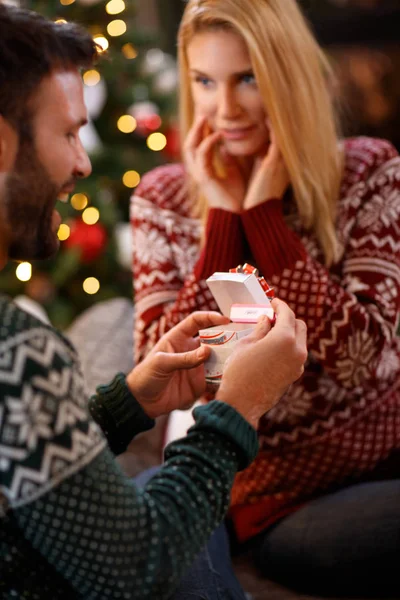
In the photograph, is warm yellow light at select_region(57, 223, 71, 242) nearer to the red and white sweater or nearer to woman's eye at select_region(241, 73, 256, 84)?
the red and white sweater

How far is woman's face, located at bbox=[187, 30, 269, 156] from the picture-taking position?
126cm

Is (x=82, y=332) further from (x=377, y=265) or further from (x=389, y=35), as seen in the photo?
(x=389, y=35)

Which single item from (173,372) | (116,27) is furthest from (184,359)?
(116,27)

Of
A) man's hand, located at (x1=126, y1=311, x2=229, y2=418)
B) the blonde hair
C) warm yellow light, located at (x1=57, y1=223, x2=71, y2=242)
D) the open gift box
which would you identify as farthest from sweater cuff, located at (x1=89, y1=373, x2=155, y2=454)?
warm yellow light, located at (x1=57, y1=223, x2=71, y2=242)

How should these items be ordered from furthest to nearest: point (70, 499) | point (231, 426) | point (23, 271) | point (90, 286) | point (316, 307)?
point (90, 286), point (23, 271), point (316, 307), point (231, 426), point (70, 499)

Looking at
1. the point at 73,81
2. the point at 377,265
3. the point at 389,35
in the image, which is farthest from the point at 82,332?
the point at 389,35

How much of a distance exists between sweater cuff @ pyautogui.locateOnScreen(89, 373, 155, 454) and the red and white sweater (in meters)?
0.26

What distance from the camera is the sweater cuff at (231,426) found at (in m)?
0.81

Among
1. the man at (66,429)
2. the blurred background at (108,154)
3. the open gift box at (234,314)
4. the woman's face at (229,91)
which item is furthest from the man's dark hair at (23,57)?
the blurred background at (108,154)

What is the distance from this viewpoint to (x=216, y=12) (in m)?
1.25

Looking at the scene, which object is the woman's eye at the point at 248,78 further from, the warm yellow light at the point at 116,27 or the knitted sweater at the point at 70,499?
the warm yellow light at the point at 116,27

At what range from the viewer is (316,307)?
119cm

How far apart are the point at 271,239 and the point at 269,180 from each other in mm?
116

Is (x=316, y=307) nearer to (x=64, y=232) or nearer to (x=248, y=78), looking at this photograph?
(x=248, y=78)
